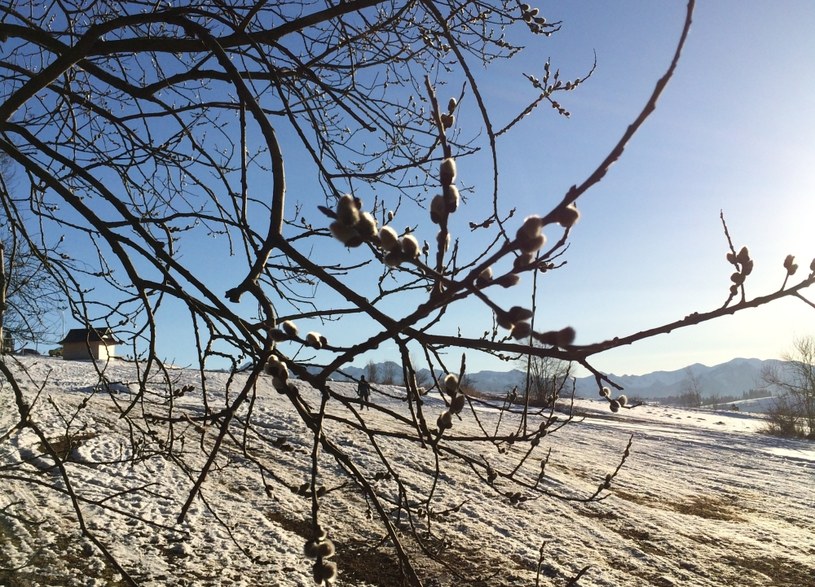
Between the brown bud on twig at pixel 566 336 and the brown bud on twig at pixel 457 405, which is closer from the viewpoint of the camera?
the brown bud on twig at pixel 566 336

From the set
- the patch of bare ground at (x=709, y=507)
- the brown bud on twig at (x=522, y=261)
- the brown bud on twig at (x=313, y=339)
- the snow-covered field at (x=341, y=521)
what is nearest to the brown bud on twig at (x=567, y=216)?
the brown bud on twig at (x=522, y=261)

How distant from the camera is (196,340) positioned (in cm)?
265

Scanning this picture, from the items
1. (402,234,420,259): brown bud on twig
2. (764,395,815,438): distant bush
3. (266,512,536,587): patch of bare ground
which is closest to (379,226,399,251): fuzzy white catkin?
(402,234,420,259): brown bud on twig

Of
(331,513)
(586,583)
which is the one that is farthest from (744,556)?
(331,513)

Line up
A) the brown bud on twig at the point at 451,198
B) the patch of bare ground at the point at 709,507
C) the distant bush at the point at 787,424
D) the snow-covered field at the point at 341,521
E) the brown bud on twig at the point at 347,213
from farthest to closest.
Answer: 1. the distant bush at the point at 787,424
2. the patch of bare ground at the point at 709,507
3. the snow-covered field at the point at 341,521
4. the brown bud on twig at the point at 451,198
5. the brown bud on twig at the point at 347,213

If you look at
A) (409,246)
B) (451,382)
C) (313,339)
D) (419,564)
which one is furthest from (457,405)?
(419,564)

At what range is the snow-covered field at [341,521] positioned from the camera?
4.07m

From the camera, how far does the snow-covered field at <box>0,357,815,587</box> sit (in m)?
4.07

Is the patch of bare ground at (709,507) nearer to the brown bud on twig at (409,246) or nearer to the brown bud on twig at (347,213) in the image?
the brown bud on twig at (409,246)

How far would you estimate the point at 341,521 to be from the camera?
225 inches

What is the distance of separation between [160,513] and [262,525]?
0.94m

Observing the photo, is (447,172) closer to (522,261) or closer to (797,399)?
(522,261)

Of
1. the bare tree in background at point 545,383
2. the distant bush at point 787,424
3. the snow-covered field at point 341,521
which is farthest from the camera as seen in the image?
the distant bush at point 787,424

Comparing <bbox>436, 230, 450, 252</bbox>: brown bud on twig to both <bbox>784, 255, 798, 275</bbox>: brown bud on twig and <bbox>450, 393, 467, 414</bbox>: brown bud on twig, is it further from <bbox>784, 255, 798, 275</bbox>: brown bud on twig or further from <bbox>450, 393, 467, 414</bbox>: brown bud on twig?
<bbox>784, 255, 798, 275</bbox>: brown bud on twig
